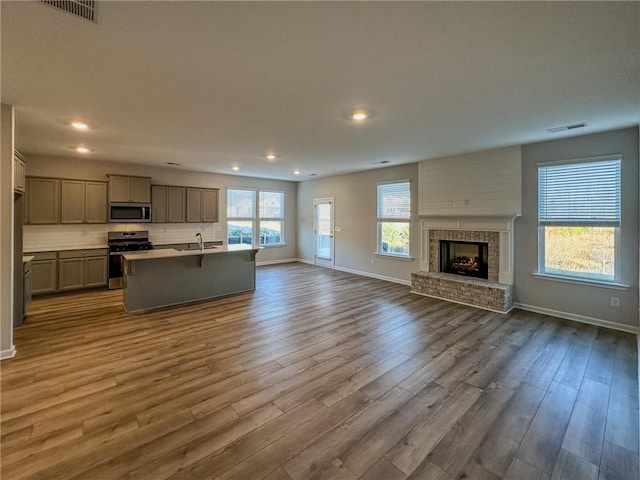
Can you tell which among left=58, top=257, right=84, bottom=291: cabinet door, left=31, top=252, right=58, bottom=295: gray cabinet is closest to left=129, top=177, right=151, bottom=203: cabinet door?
left=58, top=257, right=84, bottom=291: cabinet door

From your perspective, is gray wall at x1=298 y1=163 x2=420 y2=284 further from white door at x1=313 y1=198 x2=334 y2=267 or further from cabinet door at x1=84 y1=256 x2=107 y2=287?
cabinet door at x1=84 y1=256 x2=107 y2=287

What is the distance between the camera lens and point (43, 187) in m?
5.48

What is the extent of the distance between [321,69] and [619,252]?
459cm

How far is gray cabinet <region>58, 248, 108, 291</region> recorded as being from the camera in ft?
17.9

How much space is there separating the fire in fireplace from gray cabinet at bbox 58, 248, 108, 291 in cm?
686

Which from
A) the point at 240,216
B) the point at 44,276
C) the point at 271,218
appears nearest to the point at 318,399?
the point at 44,276

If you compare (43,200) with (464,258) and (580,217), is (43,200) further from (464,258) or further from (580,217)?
(580,217)

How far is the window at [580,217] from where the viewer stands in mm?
3975

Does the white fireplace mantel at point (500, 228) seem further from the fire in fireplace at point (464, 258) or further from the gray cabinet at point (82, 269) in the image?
the gray cabinet at point (82, 269)

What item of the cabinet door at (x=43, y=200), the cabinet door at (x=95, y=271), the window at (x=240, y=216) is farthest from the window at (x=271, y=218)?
the cabinet door at (x=43, y=200)

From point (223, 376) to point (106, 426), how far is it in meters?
0.90

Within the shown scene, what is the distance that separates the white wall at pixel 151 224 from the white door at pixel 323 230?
1.05 meters

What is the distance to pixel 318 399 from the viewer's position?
2.38 m

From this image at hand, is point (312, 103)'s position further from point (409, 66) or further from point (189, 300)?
point (189, 300)
